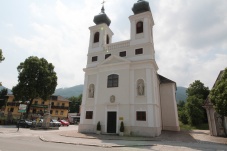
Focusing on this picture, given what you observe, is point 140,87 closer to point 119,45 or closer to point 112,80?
point 112,80

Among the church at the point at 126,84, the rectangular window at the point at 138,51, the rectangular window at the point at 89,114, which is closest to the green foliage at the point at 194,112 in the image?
the church at the point at 126,84

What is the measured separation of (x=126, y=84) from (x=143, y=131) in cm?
598

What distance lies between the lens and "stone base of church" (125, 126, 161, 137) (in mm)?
18047

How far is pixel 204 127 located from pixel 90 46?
27933 millimetres

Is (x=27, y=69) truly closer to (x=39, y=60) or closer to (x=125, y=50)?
(x=39, y=60)

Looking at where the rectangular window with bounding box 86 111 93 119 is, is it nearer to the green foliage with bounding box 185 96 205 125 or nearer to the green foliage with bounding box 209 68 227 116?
the green foliage with bounding box 209 68 227 116

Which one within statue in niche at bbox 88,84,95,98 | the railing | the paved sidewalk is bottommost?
the paved sidewalk

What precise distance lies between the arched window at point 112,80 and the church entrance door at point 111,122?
3692 mm

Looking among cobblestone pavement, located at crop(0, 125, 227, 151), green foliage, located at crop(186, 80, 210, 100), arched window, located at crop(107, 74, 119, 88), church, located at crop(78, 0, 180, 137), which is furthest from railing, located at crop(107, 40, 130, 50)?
green foliage, located at crop(186, 80, 210, 100)

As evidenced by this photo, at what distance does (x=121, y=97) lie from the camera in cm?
2072

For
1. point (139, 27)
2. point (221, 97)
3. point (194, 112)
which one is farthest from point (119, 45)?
point (194, 112)

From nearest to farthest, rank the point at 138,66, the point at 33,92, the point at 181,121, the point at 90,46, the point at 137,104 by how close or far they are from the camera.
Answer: the point at 137,104 → the point at 138,66 → the point at 90,46 → the point at 33,92 → the point at 181,121

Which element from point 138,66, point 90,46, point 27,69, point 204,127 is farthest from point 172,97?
point 27,69

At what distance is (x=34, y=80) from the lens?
34406 millimetres
